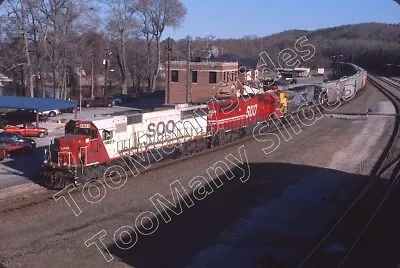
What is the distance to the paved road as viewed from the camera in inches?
501

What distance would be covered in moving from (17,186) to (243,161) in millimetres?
11382

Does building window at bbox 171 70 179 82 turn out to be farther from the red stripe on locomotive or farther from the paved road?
the paved road

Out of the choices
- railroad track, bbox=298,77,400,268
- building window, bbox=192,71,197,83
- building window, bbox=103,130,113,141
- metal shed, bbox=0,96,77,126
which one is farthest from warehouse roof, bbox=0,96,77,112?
railroad track, bbox=298,77,400,268

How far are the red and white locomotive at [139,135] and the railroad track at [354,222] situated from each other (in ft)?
29.8

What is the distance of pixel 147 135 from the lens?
72.6 ft

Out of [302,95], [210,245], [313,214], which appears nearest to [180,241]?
[210,245]

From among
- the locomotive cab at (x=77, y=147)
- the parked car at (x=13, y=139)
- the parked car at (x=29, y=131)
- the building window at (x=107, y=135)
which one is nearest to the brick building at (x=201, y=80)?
the parked car at (x=29, y=131)

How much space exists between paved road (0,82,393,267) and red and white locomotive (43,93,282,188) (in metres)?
1.21

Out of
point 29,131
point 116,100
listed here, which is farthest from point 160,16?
point 29,131

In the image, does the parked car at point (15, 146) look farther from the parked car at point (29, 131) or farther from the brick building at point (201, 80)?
the brick building at point (201, 80)

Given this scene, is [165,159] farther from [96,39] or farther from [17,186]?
[96,39]

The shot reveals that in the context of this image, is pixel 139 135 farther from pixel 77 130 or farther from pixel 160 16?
pixel 160 16

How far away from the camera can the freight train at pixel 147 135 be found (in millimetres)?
18734

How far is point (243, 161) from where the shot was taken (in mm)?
24359
